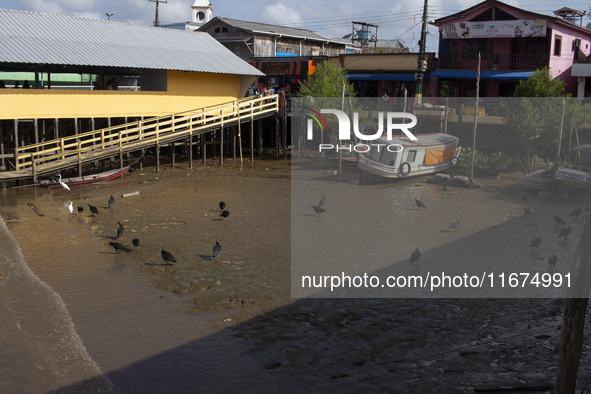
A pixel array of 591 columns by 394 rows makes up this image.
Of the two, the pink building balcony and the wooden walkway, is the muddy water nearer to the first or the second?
the wooden walkway

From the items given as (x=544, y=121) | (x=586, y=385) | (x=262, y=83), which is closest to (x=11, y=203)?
(x=586, y=385)

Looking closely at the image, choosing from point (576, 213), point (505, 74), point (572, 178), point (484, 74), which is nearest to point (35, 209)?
point (576, 213)

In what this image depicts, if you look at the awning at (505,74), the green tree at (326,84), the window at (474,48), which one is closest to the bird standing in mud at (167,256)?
the green tree at (326,84)

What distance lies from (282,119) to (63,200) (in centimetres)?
1438

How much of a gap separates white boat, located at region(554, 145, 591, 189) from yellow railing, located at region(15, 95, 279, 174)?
50.9ft

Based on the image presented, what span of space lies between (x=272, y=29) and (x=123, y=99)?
23160 millimetres

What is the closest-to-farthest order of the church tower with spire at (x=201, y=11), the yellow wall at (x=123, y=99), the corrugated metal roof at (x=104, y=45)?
the yellow wall at (x=123, y=99), the corrugated metal roof at (x=104, y=45), the church tower with spire at (x=201, y=11)

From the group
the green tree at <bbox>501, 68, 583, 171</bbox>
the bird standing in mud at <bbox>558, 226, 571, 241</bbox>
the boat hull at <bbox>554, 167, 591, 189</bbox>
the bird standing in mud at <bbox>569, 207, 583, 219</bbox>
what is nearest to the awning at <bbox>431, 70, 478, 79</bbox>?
the green tree at <bbox>501, 68, 583, 171</bbox>

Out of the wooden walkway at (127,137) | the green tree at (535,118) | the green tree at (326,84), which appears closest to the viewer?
the green tree at (535,118)

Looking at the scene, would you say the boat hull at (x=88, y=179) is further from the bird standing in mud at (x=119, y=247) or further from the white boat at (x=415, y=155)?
the white boat at (x=415, y=155)

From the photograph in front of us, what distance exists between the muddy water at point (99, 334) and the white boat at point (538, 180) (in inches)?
534

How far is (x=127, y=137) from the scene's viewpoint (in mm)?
23609

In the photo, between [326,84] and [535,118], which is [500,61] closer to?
[326,84]

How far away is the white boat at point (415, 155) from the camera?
67.4ft
